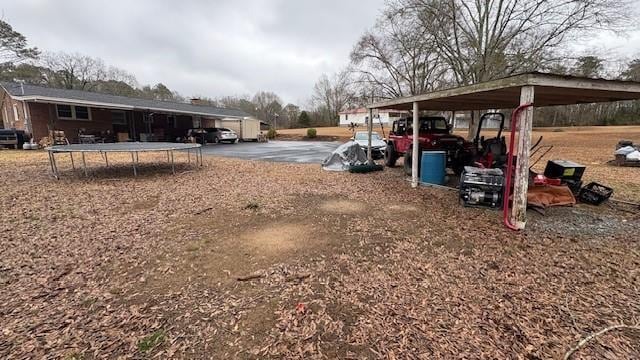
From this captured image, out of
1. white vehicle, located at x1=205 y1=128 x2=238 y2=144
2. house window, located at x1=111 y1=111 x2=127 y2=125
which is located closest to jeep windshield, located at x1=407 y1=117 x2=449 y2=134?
white vehicle, located at x1=205 y1=128 x2=238 y2=144

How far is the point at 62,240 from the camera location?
4195mm

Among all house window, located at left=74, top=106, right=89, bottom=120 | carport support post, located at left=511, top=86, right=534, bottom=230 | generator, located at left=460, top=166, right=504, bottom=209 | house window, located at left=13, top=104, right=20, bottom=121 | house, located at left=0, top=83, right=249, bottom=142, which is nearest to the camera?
carport support post, located at left=511, top=86, right=534, bottom=230

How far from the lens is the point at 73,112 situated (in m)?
17.9

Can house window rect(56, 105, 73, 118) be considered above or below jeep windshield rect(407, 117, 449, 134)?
above

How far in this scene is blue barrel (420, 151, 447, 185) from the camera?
784cm

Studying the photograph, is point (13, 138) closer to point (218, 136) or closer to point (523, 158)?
point (218, 136)

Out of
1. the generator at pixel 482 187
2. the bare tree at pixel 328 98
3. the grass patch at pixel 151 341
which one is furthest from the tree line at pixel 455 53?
the bare tree at pixel 328 98

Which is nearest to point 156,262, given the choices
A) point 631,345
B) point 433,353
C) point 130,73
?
point 433,353

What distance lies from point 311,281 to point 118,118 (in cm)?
2313

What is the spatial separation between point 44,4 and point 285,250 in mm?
25360

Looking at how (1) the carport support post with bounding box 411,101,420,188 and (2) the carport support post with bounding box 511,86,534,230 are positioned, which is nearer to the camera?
(2) the carport support post with bounding box 511,86,534,230

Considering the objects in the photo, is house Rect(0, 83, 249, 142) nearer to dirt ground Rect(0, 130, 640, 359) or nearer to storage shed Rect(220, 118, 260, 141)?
storage shed Rect(220, 118, 260, 141)

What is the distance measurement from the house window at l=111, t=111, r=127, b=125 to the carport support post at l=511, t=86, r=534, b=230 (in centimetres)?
2363

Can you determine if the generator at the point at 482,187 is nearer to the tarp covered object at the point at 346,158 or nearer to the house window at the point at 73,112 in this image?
the tarp covered object at the point at 346,158
